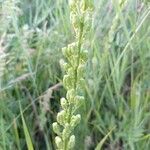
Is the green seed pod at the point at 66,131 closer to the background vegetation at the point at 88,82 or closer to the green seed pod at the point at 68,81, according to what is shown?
the green seed pod at the point at 68,81

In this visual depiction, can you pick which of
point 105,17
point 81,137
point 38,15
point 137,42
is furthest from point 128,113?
point 38,15

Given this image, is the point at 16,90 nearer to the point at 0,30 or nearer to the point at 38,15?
the point at 0,30

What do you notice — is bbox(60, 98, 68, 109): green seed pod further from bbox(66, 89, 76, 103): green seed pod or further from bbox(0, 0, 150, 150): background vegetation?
bbox(0, 0, 150, 150): background vegetation

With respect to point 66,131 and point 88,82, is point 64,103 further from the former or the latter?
point 88,82

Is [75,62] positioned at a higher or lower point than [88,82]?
higher

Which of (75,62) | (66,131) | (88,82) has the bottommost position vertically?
(88,82)

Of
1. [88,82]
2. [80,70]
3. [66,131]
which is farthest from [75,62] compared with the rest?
[88,82]

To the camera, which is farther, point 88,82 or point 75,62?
point 88,82
